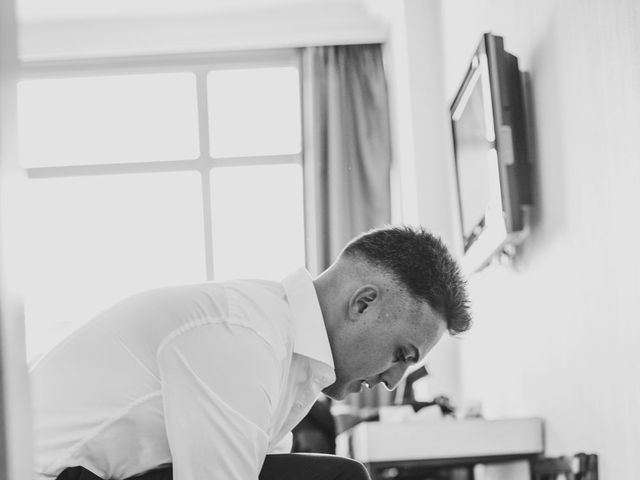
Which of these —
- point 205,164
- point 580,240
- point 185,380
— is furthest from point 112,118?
point 185,380

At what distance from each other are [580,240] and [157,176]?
4083 millimetres

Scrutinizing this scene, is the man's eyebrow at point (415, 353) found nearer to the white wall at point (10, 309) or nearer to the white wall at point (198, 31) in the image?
the white wall at point (10, 309)

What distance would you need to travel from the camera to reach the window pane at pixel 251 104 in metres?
6.37

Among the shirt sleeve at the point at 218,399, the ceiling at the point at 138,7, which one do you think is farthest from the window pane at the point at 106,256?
the shirt sleeve at the point at 218,399

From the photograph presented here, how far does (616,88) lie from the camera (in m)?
2.22

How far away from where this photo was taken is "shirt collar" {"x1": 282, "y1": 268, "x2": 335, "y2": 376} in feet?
5.73

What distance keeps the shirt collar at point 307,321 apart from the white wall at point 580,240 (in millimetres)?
741

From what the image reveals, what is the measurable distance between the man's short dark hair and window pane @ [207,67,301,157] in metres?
4.53

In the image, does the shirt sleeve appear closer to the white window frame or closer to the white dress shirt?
the white dress shirt

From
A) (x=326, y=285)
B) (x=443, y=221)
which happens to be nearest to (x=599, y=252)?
(x=326, y=285)

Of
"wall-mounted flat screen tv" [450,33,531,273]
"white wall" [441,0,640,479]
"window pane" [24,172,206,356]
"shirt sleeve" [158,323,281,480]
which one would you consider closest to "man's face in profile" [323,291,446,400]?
"shirt sleeve" [158,323,281,480]

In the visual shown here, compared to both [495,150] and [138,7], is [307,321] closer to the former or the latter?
[495,150]

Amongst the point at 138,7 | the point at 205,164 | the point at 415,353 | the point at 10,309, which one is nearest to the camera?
the point at 10,309

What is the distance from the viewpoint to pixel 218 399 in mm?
1490
